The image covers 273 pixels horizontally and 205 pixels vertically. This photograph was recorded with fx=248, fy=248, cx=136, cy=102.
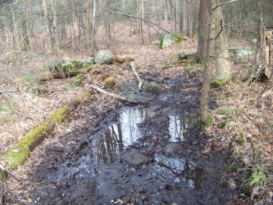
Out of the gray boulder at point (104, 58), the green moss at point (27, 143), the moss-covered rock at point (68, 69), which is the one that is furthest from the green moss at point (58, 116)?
the gray boulder at point (104, 58)

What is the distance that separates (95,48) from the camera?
63.9ft

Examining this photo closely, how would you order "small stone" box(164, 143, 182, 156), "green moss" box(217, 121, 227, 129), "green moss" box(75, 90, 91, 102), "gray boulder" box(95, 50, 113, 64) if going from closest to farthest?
"small stone" box(164, 143, 182, 156)
"green moss" box(217, 121, 227, 129)
"green moss" box(75, 90, 91, 102)
"gray boulder" box(95, 50, 113, 64)

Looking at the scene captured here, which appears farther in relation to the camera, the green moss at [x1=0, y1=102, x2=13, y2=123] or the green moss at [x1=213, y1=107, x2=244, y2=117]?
the green moss at [x1=0, y1=102, x2=13, y2=123]

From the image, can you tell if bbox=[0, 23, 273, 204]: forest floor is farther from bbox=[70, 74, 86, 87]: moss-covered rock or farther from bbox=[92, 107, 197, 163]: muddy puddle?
bbox=[70, 74, 86, 87]: moss-covered rock

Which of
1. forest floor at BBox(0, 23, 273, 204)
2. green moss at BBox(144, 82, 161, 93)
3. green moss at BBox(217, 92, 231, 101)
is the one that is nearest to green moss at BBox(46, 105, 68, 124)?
forest floor at BBox(0, 23, 273, 204)

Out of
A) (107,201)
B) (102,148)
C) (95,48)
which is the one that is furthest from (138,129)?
(95,48)

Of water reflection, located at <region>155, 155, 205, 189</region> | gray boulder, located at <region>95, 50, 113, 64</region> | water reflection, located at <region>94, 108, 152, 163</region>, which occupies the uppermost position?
gray boulder, located at <region>95, 50, 113, 64</region>

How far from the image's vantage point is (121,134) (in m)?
7.18

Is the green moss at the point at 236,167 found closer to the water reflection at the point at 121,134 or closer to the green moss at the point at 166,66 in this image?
the water reflection at the point at 121,134

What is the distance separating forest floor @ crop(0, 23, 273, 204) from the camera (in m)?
4.56

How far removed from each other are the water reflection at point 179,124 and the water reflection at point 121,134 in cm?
91

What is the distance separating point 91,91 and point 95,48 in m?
10.1

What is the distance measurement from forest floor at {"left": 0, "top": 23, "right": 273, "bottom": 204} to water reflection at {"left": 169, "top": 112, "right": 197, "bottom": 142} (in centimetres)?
3

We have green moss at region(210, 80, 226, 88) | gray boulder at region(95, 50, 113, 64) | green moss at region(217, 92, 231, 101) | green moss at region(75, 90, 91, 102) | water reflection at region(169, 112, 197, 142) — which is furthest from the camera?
gray boulder at region(95, 50, 113, 64)
